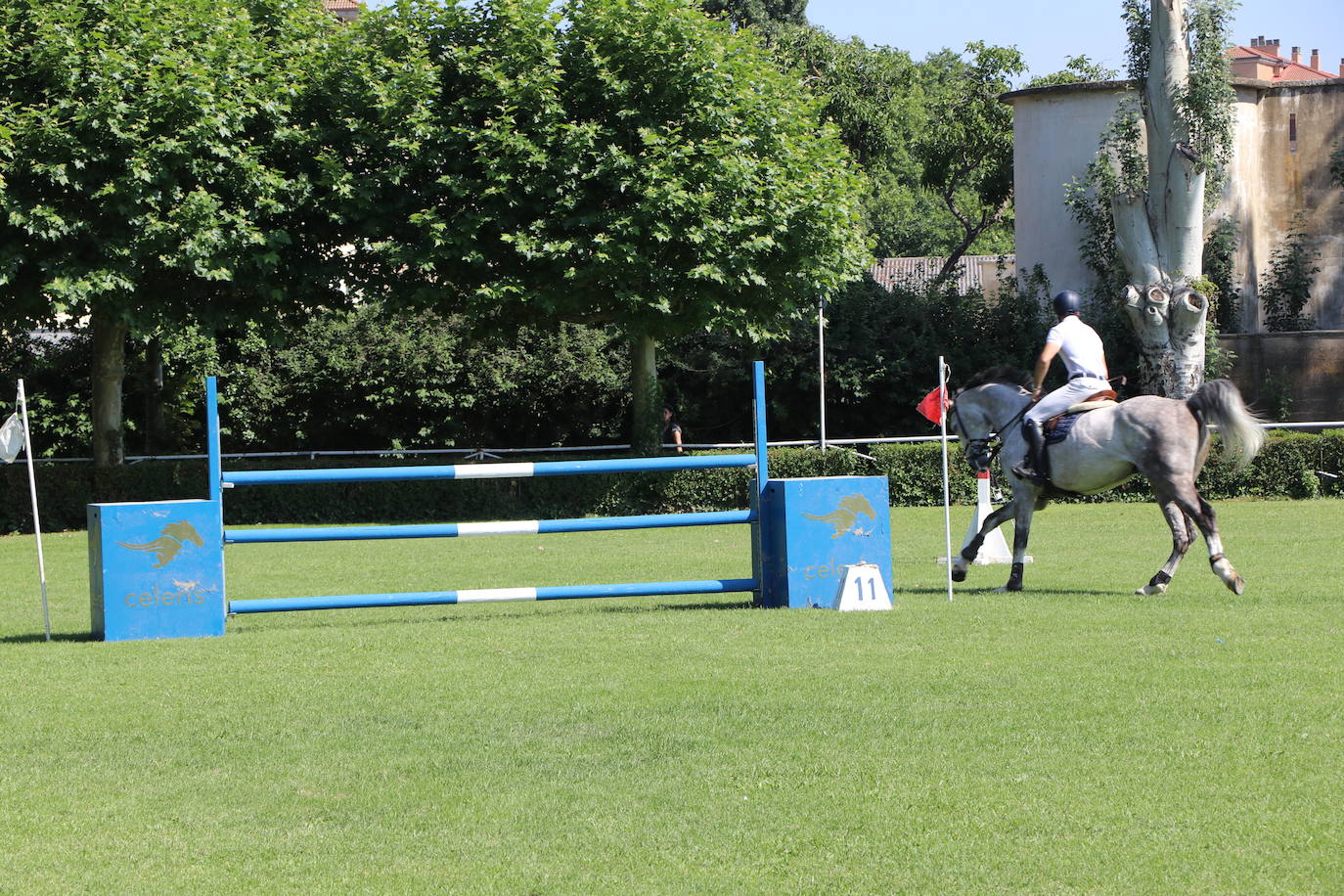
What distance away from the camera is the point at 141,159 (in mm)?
23766

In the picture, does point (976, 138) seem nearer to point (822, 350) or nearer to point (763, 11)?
point (763, 11)

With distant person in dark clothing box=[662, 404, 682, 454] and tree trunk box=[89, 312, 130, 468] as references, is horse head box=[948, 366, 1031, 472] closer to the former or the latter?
distant person in dark clothing box=[662, 404, 682, 454]

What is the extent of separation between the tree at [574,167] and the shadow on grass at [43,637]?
14488 mm

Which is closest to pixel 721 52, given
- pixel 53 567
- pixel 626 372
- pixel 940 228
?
pixel 626 372

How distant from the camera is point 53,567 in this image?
63.1 ft

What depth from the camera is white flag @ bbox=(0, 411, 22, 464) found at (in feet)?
36.2

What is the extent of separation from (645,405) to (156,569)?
60.5 ft

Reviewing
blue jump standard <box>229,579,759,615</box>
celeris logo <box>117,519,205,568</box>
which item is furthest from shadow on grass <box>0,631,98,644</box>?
blue jump standard <box>229,579,759,615</box>

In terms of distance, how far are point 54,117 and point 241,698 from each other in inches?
733

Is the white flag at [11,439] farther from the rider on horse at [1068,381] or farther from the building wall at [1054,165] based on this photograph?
the building wall at [1054,165]

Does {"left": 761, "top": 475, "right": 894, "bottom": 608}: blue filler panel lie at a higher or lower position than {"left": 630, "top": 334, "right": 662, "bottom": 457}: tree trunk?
lower

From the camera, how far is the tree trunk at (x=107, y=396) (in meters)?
27.8

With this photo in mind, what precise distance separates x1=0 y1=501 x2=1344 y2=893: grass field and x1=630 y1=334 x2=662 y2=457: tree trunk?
1675cm

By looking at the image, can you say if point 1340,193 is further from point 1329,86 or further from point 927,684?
point 927,684
